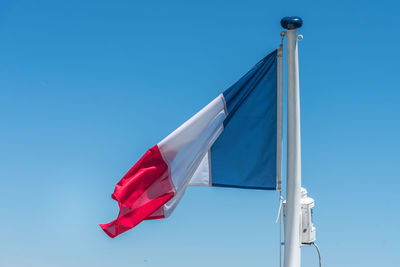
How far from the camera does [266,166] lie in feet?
42.7

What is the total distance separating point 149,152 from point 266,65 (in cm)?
310

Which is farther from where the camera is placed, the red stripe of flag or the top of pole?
the red stripe of flag

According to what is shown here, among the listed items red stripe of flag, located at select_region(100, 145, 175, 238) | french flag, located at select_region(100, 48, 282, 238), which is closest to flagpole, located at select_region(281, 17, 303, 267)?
french flag, located at select_region(100, 48, 282, 238)

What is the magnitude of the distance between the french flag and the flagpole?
1.50 m

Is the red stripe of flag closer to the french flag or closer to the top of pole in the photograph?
the french flag

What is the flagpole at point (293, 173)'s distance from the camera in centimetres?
1115

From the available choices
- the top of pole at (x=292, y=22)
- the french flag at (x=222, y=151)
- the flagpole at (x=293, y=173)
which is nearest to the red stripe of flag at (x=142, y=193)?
the french flag at (x=222, y=151)

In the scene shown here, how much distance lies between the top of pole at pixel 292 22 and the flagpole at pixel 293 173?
0.64 meters

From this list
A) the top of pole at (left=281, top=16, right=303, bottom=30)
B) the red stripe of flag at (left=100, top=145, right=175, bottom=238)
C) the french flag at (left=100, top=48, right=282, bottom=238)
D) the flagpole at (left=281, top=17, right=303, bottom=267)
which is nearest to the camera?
the flagpole at (left=281, top=17, right=303, bottom=267)

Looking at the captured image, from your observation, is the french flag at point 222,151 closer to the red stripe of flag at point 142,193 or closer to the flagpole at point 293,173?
the red stripe of flag at point 142,193

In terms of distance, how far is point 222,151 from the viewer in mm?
13312

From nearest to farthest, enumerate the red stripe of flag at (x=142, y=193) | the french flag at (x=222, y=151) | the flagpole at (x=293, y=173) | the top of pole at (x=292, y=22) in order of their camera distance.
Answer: the flagpole at (x=293, y=173)
the top of pole at (x=292, y=22)
the red stripe of flag at (x=142, y=193)
the french flag at (x=222, y=151)

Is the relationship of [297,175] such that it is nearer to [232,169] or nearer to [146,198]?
[232,169]

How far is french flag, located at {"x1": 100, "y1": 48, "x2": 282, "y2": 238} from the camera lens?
12744 mm
